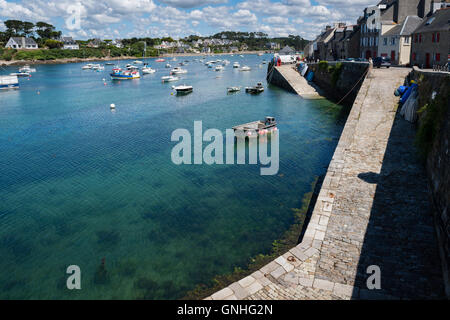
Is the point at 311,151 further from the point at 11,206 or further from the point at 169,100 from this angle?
the point at 169,100

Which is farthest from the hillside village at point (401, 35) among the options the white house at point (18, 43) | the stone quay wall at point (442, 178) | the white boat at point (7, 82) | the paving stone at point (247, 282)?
the white house at point (18, 43)

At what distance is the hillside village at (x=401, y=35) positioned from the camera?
3738 cm

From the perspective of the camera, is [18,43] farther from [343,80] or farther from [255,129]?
[255,129]

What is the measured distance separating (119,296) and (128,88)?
66377 mm

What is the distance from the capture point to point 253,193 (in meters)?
19.0

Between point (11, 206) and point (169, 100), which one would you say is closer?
point (11, 206)

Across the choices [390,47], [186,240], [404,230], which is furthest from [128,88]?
[404,230]

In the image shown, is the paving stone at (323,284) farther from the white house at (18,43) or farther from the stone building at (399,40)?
the white house at (18,43)

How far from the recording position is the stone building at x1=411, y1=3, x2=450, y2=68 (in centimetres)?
3538

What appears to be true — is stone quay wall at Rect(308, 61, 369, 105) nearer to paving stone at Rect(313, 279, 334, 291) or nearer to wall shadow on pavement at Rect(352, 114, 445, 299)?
wall shadow on pavement at Rect(352, 114, 445, 299)

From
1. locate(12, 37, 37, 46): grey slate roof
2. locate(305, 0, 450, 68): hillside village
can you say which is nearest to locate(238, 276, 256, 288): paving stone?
locate(305, 0, 450, 68): hillside village

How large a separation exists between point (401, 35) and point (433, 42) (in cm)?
1107

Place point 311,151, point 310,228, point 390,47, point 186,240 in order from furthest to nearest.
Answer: point 390,47 → point 311,151 → point 186,240 → point 310,228

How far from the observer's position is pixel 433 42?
37.5 m
